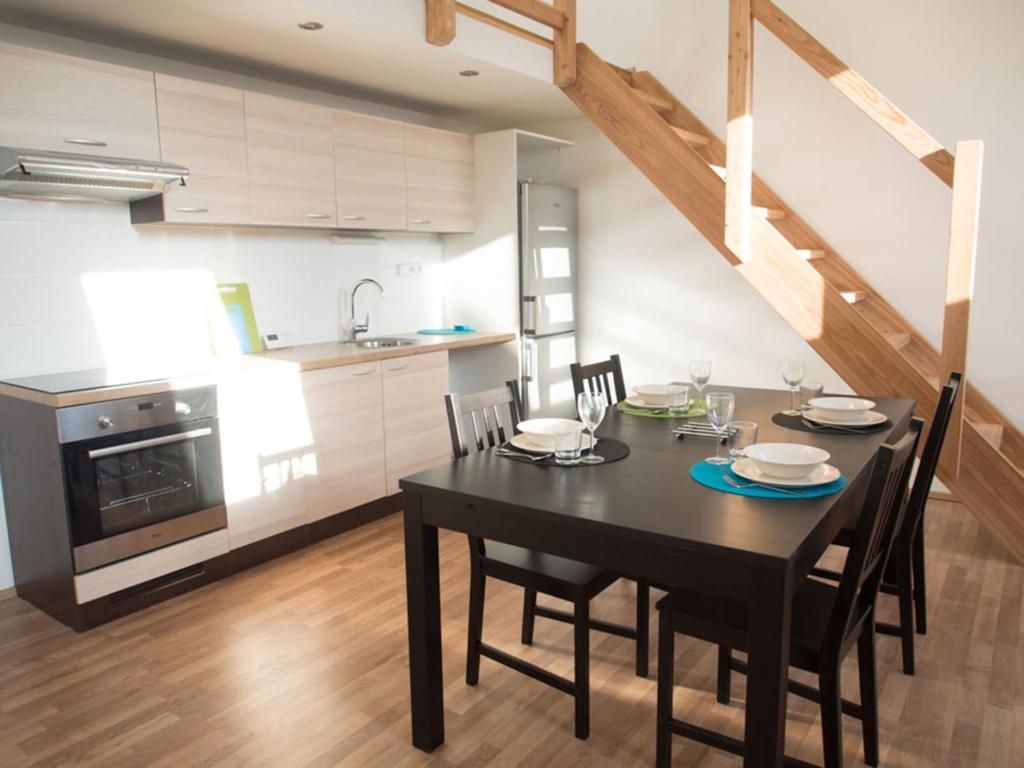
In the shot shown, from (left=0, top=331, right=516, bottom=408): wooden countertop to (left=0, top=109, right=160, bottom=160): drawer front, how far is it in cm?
92

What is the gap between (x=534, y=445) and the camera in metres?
2.16

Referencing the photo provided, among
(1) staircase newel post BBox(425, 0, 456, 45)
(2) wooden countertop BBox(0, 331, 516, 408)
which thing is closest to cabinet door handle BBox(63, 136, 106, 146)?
(2) wooden countertop BBox(0, 331, 516, 408)

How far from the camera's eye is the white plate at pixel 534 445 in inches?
83.5

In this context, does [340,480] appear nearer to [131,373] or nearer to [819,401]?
[131,373]

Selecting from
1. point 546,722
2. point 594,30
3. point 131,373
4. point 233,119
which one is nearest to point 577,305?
point 594,30

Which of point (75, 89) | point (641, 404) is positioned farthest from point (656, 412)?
point (75, 89)

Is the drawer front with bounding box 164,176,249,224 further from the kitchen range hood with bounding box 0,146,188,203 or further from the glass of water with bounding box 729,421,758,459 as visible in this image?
the glass of water with bounding box 729,421,758,459

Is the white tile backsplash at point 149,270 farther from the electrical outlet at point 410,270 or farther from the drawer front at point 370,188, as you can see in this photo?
the drawer front at point 370,188

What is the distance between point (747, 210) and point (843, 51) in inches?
66.0

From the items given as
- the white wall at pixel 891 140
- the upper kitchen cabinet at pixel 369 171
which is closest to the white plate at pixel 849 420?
the white wall at pixel 891 140

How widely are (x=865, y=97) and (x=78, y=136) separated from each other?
10.6 ft

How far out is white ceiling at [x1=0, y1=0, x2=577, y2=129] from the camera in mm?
2900

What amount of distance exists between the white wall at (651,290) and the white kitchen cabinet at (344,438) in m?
2.01

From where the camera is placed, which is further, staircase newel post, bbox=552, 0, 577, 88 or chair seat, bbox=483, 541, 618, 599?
staircase newel post, bbox=552, 0, 577, 88
